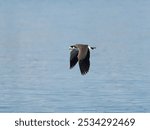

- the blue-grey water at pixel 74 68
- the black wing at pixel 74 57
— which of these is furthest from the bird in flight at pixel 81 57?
the blue-grey water at pixel 74 68

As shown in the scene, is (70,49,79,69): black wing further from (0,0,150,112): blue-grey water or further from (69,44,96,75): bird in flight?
(0,0,150,112): blue-grey water

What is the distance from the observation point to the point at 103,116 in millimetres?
6816

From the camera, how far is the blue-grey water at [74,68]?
26.5ft

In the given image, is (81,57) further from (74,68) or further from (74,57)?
(74,68)

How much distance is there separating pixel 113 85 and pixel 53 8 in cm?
1458

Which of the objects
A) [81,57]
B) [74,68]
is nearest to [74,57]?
[81,57]

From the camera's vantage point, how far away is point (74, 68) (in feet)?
33.2

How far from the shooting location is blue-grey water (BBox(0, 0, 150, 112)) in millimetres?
8086

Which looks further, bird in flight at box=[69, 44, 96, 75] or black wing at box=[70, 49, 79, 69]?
black wing at box=[70, 49, 79, 69]

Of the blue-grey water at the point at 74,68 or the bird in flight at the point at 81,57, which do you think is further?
the blue-grey water at the point at 74,68

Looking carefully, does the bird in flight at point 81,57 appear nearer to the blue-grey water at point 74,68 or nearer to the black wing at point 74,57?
the black wing at point 74,57

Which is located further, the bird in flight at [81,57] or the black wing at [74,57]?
the black wing at [74,57]

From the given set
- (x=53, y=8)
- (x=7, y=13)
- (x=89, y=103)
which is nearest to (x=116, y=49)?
(x=89, y=103)

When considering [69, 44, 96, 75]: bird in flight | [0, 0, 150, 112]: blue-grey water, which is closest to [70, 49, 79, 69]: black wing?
[69, 44, 96, 75]: bird in flight
